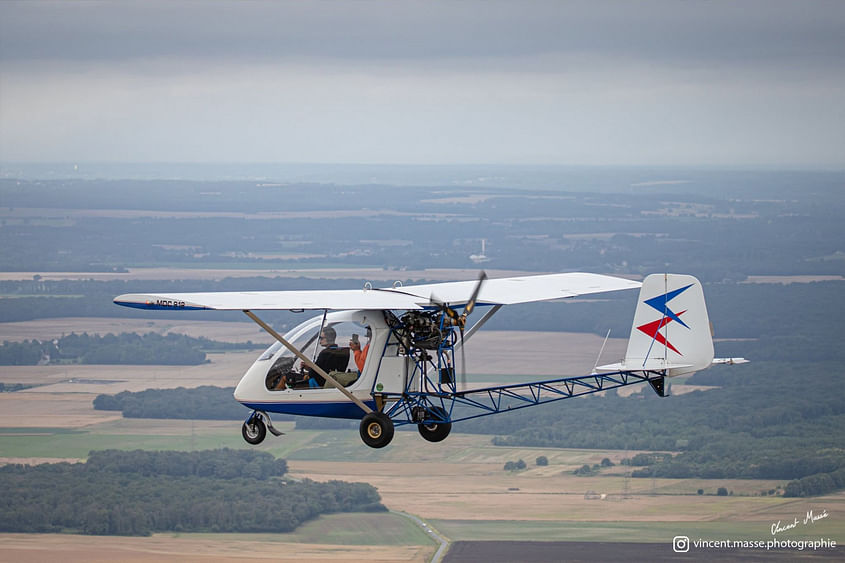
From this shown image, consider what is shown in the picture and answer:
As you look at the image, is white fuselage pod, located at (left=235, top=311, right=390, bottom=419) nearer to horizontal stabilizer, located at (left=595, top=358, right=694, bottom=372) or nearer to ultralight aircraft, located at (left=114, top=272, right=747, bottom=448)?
ultralight aircraft, located at (left=114, top=272, right=747, bottom=448)

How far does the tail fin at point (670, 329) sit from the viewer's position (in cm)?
3584

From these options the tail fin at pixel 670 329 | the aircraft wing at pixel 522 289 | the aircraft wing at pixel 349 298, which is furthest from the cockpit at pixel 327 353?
the tail fin at pixel 670 329

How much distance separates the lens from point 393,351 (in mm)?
34938

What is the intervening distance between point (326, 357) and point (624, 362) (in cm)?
834

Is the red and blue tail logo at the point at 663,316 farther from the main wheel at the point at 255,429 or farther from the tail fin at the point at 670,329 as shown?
the main wheel at the point at 255,429

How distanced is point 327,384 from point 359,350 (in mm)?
1295

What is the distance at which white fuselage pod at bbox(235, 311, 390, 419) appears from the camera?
34.9 metres

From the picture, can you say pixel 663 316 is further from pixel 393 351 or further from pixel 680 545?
pixel 680 545

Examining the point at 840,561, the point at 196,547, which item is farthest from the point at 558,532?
the point at 196,547

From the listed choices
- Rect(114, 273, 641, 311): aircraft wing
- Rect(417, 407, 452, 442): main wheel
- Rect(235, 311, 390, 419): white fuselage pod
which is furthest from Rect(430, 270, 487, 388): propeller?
Rect(235, 311, 390, 419): white fuselage pod

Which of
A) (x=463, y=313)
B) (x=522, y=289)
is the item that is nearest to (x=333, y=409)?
(x=463, y=313)

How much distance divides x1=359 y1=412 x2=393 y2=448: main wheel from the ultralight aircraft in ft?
0.09

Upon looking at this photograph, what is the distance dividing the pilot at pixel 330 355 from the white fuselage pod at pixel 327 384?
0.27 ft

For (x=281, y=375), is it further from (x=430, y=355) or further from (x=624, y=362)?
(x=624, y=362)
